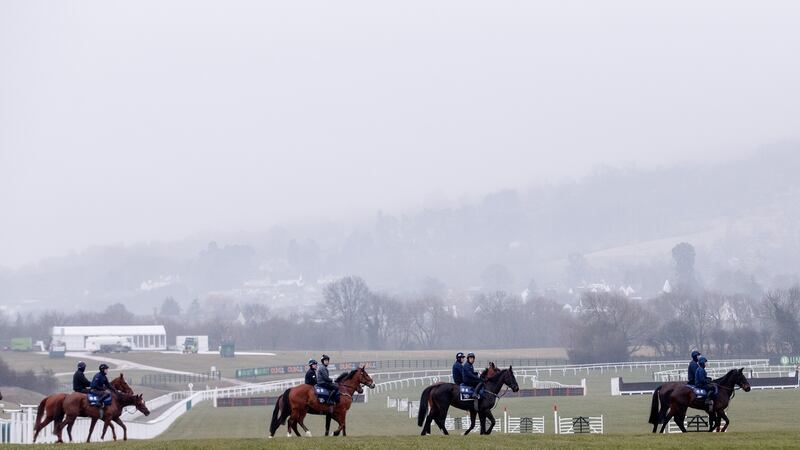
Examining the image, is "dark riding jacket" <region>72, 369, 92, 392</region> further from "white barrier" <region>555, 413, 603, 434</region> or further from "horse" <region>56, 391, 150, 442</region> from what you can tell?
"white barrier" <region>555, 413, 603, 434</region>

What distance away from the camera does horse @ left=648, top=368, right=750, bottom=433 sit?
3803 cm

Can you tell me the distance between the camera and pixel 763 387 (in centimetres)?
Result: 8138

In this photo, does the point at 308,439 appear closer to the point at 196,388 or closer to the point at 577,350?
the point at 196,388

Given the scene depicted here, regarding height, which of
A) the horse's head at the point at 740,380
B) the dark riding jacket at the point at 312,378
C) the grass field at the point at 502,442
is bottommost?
the grass field at the point at 502,442

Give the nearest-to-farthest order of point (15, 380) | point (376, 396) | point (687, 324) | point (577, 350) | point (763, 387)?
point (763, 387) → point (376, 396) → point (15, 380) → point (577, 350) → point (687, 324)

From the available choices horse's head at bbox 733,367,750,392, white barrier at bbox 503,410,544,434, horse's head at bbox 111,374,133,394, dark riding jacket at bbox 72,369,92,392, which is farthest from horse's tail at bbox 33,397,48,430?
horse's head at bbox 733,367,750,392

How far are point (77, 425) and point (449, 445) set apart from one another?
16.1 metres

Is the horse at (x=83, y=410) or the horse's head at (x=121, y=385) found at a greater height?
the horse's head at (x=121, y=385)

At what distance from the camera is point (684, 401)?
3803 cm

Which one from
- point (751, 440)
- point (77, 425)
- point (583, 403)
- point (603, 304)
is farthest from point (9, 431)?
point (603, 304)

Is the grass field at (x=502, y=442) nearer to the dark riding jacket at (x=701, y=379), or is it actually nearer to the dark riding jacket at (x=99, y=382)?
the dark riding jacket at (x=701, y=379)

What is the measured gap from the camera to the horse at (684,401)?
38.0m

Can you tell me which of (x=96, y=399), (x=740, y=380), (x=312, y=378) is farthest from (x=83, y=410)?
(x=740, y=380)

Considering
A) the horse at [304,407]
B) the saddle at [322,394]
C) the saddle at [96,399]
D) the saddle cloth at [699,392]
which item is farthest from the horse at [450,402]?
the saddle at [96,399]
